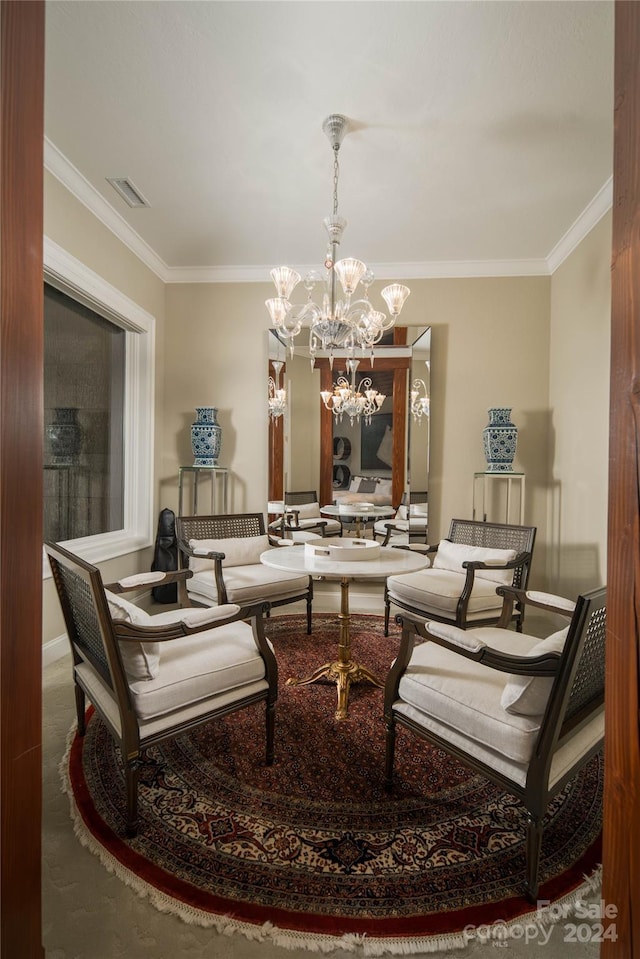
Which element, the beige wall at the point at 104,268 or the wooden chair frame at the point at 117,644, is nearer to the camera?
the wooden chair frame at the point at 117,644

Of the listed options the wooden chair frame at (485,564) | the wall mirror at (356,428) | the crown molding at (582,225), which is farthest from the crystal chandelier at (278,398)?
the crown molding at (582,225)

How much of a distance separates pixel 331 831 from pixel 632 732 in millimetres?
1214

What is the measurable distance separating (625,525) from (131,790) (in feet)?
5.38

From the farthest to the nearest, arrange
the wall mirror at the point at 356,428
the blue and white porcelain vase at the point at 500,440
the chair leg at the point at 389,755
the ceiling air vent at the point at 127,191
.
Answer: the wall mirror at the point at 356,428, the blue and white porcelain vase at the point at 500,440, the ceiling air vent at the point at 127,191, the chair leg at the point at 389,755

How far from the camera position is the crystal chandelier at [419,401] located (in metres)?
3.95

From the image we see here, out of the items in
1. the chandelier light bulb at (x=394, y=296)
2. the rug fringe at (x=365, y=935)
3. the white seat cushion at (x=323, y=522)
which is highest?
the chandelier light bulb at (x=394, y=296)

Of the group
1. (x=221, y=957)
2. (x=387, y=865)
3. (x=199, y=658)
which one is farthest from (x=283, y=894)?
(x=199, y=658)

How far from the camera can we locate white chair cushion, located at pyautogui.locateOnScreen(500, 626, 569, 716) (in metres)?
1.28

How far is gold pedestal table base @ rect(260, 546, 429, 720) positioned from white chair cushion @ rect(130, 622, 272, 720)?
46 centimetres

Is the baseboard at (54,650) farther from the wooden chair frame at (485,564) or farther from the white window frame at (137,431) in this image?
the wooden chair frame at (485,564)

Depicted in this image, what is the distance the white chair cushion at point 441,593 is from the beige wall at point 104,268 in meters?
2.20

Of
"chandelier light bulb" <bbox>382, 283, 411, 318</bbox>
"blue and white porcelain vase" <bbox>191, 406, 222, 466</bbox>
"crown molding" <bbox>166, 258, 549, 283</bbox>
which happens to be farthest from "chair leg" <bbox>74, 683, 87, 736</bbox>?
"crown molding" <bbox>166, 258, 549, 283</bbox>

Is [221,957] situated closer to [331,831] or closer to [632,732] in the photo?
[331,831]

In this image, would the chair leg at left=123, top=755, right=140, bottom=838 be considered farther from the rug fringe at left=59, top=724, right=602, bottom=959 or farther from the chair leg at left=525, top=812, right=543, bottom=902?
the chair leg at left=525, top=812, right=543, bottom=902
